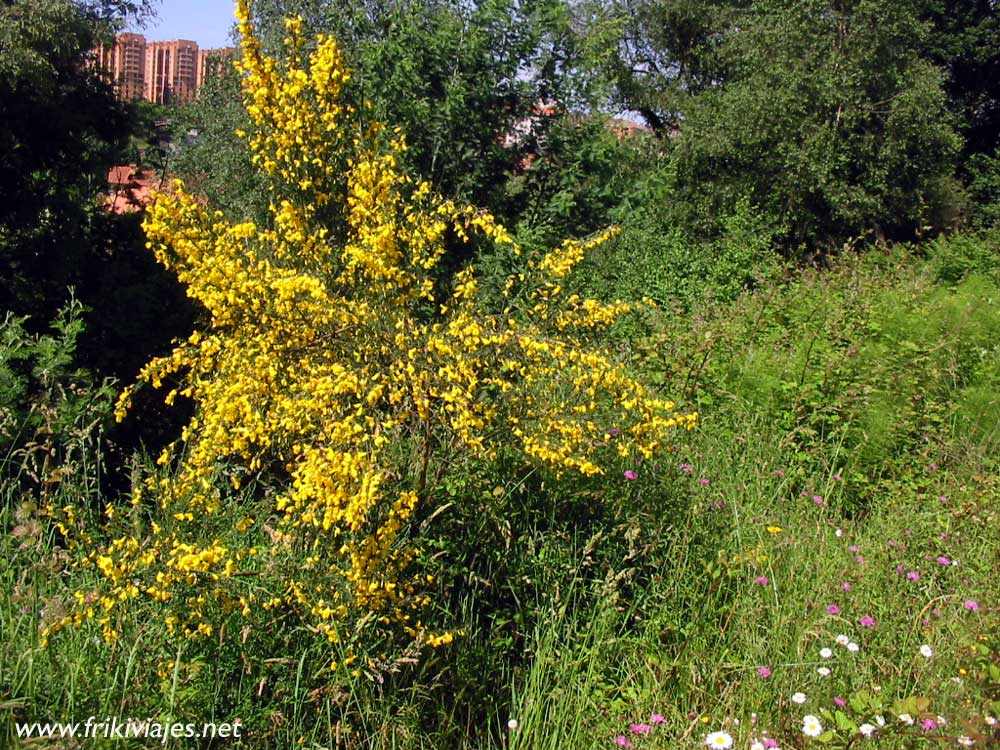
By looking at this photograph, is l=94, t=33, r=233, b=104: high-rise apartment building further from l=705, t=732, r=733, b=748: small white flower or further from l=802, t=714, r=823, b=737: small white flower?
l=802, t=714, r=823, b=737: small white flower

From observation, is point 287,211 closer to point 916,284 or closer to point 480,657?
point 480,657

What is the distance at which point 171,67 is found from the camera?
1307cm

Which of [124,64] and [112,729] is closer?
[112,729]

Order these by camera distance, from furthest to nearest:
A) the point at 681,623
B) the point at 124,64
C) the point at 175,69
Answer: the point at 175,69, the point at 124,64, the point at 681,623

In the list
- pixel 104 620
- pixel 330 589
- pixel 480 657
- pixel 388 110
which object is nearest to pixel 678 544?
pixel 480 657

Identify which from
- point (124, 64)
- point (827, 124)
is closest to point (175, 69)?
point (124, 64)

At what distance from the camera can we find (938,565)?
11.1ft

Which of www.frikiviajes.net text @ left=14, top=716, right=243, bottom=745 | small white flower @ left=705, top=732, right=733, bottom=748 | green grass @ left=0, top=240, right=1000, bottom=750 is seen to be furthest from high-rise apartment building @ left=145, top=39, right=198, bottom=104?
small white flower @ left=705, top=732, right=733, bottom=748

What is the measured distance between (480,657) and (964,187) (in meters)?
18.2

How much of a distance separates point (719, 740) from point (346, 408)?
5.02 ft

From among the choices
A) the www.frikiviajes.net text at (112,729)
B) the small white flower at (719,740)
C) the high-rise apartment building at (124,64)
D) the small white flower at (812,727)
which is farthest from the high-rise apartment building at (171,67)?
the small white flower at (812,727)

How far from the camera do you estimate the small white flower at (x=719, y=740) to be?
2379 mm

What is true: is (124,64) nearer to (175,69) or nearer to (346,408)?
(346,408)

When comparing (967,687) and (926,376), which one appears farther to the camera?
(926,376)
